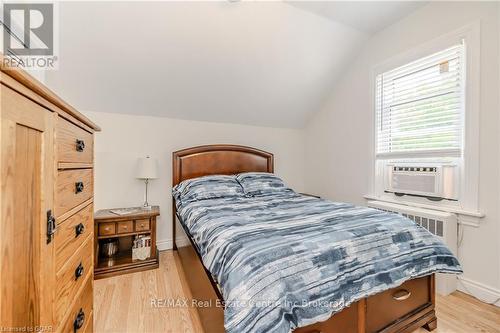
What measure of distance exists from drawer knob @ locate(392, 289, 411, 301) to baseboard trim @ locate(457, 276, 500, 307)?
1016 millimetres

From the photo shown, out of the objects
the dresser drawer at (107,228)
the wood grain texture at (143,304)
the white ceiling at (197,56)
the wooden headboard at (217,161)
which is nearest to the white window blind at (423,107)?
the white ceiling at (197,56)

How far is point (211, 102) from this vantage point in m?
2.96

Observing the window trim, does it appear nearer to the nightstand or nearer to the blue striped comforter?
the blue striped comforter

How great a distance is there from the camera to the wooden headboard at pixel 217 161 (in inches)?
115

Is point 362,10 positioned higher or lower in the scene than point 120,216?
higher

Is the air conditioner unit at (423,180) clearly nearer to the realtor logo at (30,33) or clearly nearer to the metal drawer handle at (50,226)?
the metal drawer handle at (50,226)

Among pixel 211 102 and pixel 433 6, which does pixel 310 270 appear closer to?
pixel 211 102

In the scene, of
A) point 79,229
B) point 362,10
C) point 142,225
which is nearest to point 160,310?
point 142,225

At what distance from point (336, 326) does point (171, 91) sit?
2.65 meters

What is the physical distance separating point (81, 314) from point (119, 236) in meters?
1.47

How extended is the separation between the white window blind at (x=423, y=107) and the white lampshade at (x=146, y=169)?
2621 millimetres

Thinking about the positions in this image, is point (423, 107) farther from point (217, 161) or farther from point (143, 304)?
point (143, 304)

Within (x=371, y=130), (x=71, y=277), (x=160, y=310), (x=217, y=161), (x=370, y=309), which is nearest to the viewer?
(x=71, y=277)

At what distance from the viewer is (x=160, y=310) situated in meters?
1.70
